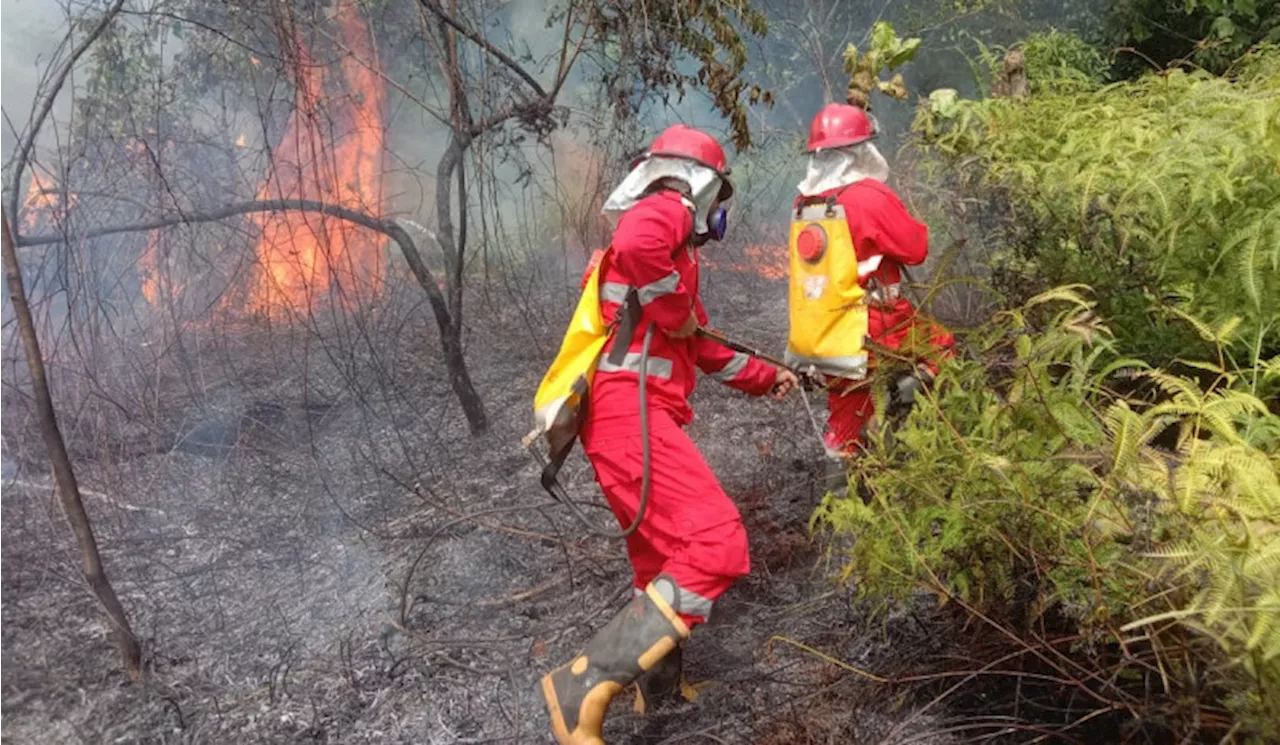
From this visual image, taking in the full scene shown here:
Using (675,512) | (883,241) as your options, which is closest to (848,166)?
(883,241)

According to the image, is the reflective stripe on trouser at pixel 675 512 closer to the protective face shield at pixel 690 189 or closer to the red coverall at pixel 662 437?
the red coverall at pixel 662 437

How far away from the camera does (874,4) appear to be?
11.2 metres

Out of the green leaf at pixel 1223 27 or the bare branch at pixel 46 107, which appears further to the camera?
the green leaf at pixel 1223 27

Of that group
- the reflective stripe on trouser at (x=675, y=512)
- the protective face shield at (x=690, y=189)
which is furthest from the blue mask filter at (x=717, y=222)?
the reflective stripe on trouser at (x=675, y=512)

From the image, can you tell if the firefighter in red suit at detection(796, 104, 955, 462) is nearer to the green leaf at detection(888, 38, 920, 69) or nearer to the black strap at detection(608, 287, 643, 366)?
the black strap at detection(608, 287, 643, 366)

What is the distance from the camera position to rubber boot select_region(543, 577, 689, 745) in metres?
2.67

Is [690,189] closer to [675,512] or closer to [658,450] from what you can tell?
[658,450]

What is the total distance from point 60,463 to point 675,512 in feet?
7.35

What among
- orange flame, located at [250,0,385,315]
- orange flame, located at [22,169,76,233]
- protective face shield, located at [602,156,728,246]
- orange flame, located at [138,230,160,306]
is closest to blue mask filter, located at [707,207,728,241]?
protective face shield, located at [602,156,728,246]

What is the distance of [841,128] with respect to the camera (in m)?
3.84

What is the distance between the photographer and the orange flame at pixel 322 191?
14.8 feet

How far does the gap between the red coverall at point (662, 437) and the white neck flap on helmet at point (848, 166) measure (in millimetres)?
1015

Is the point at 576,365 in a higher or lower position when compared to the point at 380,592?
higher

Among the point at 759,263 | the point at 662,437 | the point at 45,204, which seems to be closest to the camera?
the point at 662,437
